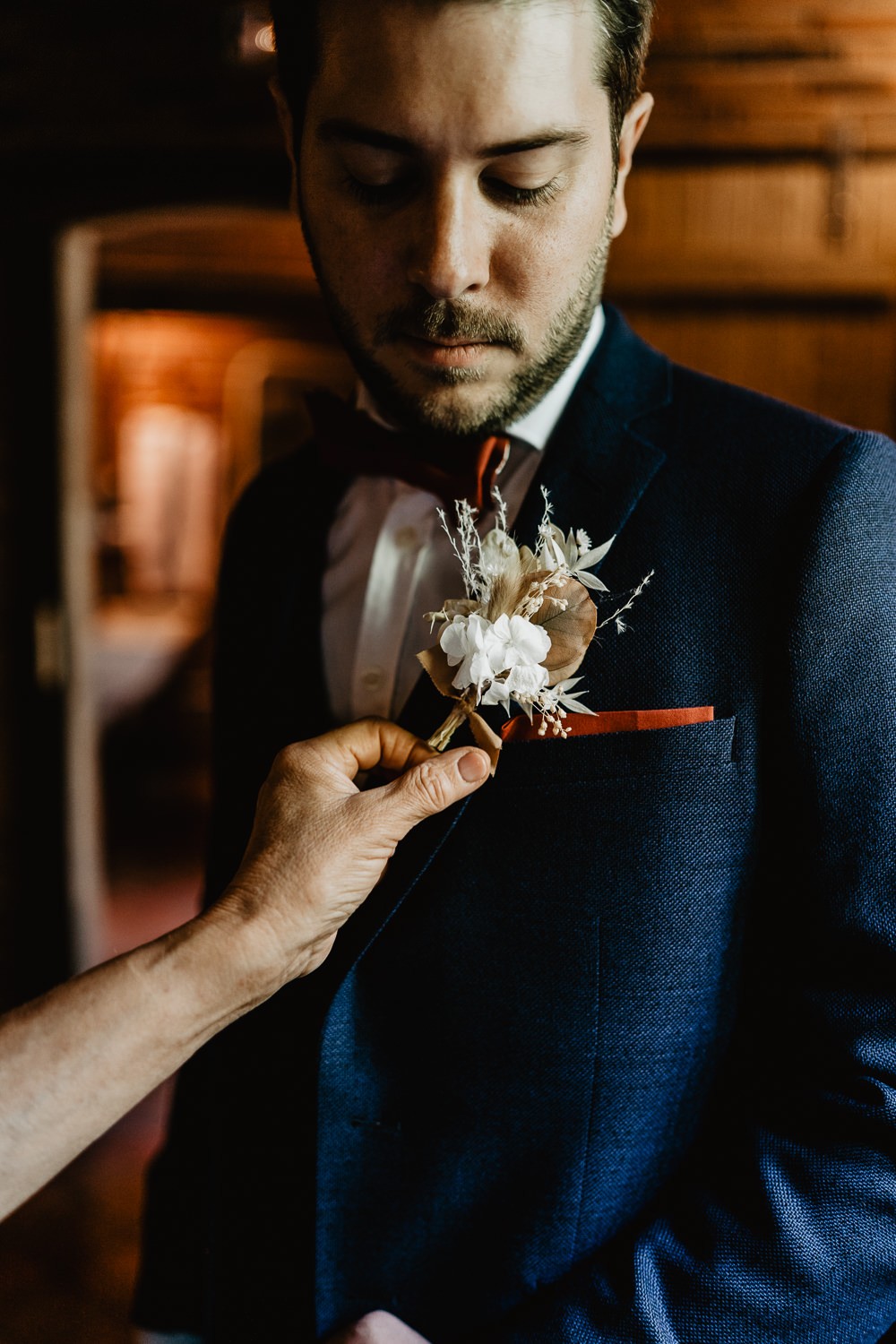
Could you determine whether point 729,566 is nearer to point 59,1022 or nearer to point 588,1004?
point 588,1004

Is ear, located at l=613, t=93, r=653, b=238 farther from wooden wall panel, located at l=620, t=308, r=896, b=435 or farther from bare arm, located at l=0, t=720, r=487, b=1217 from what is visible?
wooden wall panel, located at l=620, t=308, r=896, b=435

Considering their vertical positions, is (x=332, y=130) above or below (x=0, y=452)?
above

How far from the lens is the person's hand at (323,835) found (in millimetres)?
922

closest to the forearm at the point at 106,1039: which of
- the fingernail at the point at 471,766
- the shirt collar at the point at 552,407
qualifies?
Answer: the fingernail at the point at 471,766

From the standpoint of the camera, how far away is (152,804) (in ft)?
23.4

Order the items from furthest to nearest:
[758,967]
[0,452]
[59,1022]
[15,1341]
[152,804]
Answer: [152,804] < [0,452] < [15,1341] < [758,967] < [59,1022]

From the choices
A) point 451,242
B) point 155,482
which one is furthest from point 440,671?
point 155,482

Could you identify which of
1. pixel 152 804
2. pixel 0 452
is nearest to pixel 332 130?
pixel 0 452

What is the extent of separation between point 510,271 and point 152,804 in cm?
664

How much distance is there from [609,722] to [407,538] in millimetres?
377

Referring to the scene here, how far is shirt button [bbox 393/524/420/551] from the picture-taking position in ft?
3.98

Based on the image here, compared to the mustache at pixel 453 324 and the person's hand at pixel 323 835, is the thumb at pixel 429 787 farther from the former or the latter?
the mustache at pixel 453 324

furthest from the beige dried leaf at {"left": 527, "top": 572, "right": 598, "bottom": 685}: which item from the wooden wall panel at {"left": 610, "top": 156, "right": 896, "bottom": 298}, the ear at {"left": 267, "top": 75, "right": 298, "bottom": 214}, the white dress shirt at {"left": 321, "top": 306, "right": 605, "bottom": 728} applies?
the wooden wall panel at {"left": 610, "top": 156, "right": 896, "bottom": 298}

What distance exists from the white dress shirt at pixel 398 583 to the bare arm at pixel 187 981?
0.23 metres
